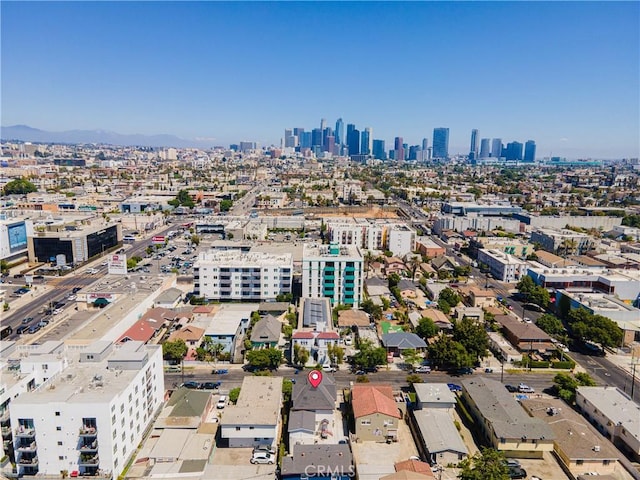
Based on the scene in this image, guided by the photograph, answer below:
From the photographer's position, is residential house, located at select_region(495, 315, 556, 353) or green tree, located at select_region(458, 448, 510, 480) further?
residential house, located at select_region(495, 315, 556, 353)

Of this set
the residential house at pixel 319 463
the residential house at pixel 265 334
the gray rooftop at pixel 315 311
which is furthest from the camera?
the gray rooftop at pixel 315 311

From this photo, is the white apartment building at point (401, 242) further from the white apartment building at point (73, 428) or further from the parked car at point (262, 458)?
the white apartment building at point (73, 428)

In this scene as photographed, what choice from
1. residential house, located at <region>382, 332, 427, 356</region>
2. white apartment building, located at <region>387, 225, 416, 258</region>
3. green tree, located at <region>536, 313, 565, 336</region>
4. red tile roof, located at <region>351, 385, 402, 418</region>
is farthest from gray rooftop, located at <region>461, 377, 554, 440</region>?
white apartment building, located at <region>387, 225, 416, 258</region>

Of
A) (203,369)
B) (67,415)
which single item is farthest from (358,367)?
(67,415)

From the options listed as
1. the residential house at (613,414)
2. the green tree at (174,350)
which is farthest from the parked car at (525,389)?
the green tree at (174,350)

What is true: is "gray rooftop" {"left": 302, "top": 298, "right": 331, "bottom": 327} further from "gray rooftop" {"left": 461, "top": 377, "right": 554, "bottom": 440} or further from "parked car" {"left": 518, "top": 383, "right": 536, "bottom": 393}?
"parked car" {"left": 518, "top": 383, "right": 536, "bottom": 393}

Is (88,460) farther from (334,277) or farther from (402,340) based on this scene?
(334,277)

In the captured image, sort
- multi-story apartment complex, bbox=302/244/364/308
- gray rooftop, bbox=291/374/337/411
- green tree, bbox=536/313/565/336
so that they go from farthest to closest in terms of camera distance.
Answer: multi-story apartment complex, bbox=302/244/364/308 < green tree, bbox=536/313/565/336 < gray rooftop, bbox=291/374/337/411
